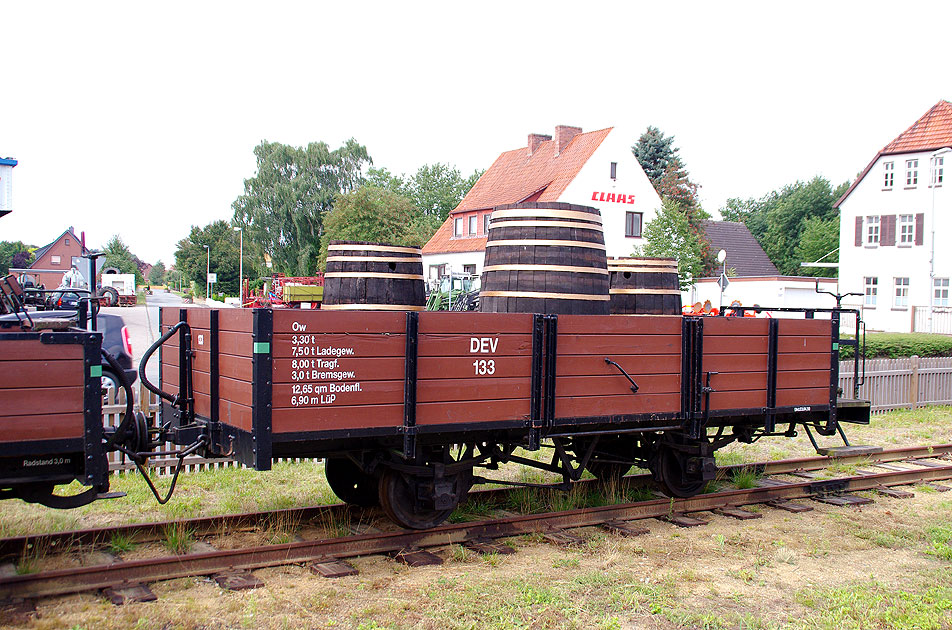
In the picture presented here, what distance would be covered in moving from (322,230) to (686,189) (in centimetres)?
2504

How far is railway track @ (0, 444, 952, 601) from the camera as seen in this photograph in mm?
5227

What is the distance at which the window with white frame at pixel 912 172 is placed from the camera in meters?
34.7

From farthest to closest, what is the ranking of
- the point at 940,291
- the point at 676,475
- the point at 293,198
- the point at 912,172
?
the point at 293,198, the point at 912,172, the point at 940,291, the point at 676,475

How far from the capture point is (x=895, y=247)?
3534 centimetres

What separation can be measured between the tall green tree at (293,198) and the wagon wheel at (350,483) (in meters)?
47.9

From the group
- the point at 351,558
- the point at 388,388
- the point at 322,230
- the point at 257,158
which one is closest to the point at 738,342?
the point at 388,388

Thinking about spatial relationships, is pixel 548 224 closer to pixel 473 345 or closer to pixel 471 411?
pixel 473 345

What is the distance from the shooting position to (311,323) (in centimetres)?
532

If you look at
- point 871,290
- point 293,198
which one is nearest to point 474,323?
point 871,290

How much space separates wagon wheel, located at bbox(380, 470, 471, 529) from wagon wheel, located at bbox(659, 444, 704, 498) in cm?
238

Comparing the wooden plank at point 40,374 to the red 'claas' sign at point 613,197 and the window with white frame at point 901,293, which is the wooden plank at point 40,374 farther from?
the window with white frame at point 901,293

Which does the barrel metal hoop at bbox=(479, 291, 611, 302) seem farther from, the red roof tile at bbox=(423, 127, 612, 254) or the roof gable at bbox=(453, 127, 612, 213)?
the roof gable at bbox=(453, 127, 612, 213)

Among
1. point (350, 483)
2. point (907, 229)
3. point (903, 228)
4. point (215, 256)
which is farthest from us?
point (215, 256)

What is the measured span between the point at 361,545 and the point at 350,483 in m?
1.11
